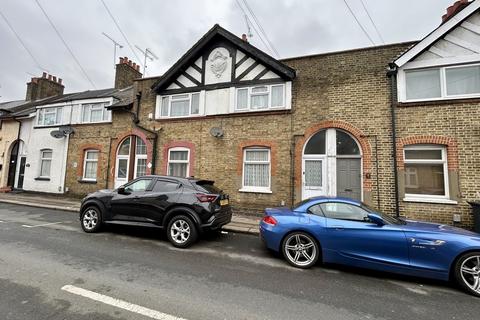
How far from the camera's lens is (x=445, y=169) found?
768 cm

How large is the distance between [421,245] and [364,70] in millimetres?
6923

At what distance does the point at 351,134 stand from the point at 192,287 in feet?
24.9

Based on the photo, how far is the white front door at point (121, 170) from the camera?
488 inches

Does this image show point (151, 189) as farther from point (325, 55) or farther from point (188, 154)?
point (325, 55)

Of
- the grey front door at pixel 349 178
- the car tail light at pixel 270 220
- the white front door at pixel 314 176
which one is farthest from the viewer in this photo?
the white front door at pixel 314 176

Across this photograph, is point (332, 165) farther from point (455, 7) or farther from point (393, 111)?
point (455, 7)

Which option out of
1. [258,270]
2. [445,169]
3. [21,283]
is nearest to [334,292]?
[258,270]

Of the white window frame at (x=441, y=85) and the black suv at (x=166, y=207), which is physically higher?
the white window frame at (x=441, y=85)

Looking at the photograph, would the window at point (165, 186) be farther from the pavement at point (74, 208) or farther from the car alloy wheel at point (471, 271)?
the car alloy wheel at point (471, 271)

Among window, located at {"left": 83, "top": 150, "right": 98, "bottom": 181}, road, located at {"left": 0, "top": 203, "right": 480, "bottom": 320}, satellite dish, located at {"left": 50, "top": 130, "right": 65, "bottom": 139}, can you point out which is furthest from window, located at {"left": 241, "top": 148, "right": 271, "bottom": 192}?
satellite dish, located at {"left": 50, "top": 130, "right": 65, "bottom": 139}

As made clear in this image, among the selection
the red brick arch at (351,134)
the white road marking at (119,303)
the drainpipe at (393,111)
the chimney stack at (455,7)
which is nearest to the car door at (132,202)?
the white road marking at (119,303)

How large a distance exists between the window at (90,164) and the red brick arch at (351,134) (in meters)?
10.9

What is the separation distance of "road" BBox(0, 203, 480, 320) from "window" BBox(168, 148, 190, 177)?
5607 millimetres

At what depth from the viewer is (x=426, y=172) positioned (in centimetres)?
796
